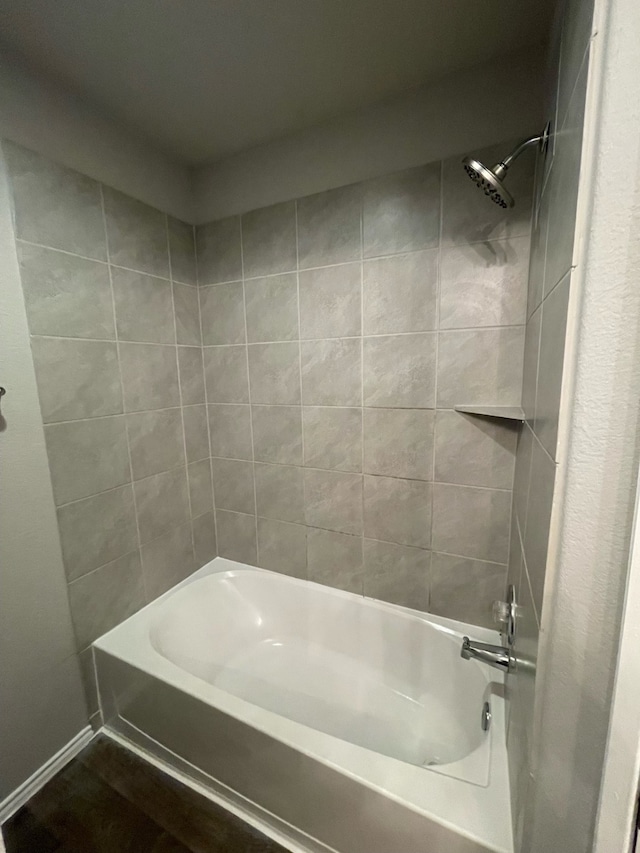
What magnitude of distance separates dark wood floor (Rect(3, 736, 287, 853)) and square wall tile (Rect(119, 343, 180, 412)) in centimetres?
130

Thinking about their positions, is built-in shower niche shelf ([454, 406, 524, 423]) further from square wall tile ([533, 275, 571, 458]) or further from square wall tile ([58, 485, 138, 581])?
square wall tile ([58, 485, 138, 581])

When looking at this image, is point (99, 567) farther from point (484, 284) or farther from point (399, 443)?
point (484, 284)

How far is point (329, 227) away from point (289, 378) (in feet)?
2.04

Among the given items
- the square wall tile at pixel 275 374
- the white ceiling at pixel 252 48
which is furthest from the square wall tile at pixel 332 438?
the white ceiling at pixel 252 48

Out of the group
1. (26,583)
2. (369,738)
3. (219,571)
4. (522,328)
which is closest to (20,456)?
(26,583)

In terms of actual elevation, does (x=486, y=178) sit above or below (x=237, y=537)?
above

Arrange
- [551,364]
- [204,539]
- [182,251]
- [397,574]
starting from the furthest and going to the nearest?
[204,539] → [182,251] → [397,574] → [551,364]

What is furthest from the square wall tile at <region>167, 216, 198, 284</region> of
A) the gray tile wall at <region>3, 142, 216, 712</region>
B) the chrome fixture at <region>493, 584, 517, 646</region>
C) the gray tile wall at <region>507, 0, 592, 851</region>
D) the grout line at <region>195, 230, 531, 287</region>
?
the chrome fixture at <region>493, 584, 517, 646</region>

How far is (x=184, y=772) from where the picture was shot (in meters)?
1.19

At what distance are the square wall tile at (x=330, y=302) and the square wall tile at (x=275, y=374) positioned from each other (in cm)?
12

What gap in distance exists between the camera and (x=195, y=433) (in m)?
1.69

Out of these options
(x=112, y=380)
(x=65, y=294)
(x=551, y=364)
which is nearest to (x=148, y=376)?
(x=112, y=380)

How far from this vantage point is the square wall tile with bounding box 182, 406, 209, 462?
5.40 ft

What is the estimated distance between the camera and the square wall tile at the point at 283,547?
1.64m
